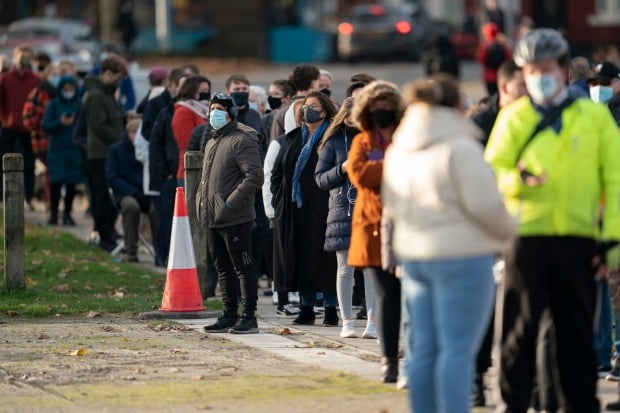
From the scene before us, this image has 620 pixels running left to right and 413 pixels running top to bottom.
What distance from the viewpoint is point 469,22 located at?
5262 centimetres

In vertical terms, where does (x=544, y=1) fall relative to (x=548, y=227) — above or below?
above

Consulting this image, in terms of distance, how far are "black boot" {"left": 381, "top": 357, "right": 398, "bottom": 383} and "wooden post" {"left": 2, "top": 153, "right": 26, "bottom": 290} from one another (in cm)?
566

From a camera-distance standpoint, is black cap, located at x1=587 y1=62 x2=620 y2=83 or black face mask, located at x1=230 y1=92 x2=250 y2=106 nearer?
black cap, located at x1=587 y1=62 x2=620 y2=83

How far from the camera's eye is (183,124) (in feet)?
53.0

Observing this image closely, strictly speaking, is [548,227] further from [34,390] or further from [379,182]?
[34,390]

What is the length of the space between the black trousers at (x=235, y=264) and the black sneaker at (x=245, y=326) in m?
0.04

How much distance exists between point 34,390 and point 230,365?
4.49 feet

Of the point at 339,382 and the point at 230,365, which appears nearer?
the point at 339,382

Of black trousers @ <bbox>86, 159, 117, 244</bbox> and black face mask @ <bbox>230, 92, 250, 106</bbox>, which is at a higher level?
black face mask @ <bbox>230, 92, 250, 106</bbox>

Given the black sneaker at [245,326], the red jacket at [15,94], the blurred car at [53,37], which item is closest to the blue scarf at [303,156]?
the black sneaker at [245,326]

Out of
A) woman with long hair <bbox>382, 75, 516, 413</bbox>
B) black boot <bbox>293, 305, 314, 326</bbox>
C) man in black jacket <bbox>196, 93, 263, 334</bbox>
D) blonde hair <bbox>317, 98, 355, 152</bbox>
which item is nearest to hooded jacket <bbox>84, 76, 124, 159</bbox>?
black boot <bbox>293, 305, 314, 326</bbox>

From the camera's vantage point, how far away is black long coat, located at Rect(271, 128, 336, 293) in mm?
13414

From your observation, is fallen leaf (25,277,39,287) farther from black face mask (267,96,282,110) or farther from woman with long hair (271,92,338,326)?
woman with long hair (271,92,338,326)

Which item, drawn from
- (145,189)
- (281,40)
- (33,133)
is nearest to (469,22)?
(281,40)
